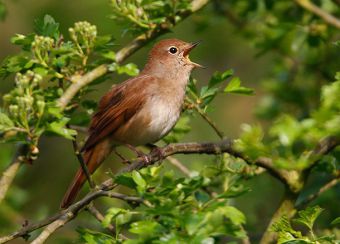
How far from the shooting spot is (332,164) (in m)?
4.11

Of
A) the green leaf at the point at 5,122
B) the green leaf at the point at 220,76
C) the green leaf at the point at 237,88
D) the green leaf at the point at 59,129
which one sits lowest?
the green leaf at the point at 237,88

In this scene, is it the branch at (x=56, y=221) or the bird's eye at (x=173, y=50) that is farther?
the bird's eye at (x=173, y=50)

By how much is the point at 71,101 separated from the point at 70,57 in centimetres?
44

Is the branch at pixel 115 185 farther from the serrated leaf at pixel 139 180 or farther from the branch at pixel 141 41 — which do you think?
the branch at pixel 141 41

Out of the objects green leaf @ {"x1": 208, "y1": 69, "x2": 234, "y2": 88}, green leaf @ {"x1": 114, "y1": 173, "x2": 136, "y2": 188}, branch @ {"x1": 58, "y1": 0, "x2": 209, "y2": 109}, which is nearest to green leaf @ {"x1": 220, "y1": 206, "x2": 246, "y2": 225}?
green leaf @ {"x1": 114, "y1": 173, "x2": 136, "y2": 188}

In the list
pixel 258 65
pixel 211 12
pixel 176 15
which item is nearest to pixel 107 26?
pixel 211 12

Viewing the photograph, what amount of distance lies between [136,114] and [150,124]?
18cm

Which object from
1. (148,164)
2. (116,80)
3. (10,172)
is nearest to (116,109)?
(148,164)

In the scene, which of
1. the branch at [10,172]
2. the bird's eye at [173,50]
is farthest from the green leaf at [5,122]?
the bird's eye at [173,50]

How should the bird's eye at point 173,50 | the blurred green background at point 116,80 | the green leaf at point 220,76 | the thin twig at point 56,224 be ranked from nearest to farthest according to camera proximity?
1. the thin twig at point 56,224
2. the green leaf at point 220,76
3. the bird's eye at point 173,50
4. the blurred green background at point 116,80

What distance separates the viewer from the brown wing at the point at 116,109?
4812 millimetres

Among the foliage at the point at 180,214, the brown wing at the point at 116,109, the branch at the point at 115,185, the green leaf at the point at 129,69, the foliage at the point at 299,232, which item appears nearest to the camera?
the foliage at the point at 180,214

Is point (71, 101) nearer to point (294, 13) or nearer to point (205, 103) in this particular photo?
point (205, 103)

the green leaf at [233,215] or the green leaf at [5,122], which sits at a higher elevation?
the green leaf at [5,122]
